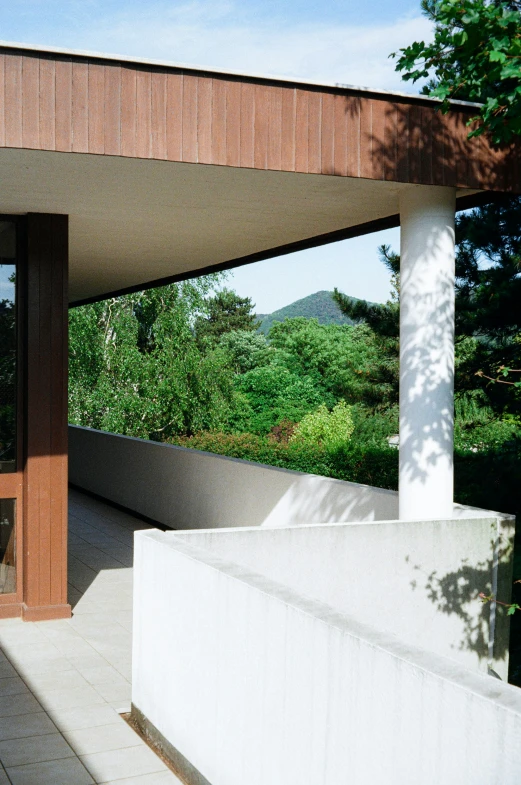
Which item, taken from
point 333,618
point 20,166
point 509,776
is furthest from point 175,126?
point 509,776

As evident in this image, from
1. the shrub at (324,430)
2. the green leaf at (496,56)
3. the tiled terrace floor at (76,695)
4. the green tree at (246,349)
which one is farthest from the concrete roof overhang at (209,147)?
the green tree at (246,349)

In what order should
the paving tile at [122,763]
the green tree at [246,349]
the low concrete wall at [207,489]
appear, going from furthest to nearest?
the green tree at [246,349]
the low concrete wall at [207,489]
the paving tile at [122,763]

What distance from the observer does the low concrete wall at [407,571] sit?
4969 millimetres

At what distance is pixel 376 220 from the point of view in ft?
22.4

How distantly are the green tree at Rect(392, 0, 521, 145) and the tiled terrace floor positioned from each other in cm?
374

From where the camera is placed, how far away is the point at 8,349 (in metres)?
6.54

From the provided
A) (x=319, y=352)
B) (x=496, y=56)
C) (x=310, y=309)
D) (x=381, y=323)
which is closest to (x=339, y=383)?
(x=381, y=323)

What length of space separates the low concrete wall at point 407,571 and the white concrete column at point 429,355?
0.40 meters

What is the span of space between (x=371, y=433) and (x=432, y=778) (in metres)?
18.6

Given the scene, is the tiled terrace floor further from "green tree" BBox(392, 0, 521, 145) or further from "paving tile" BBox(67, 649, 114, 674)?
"green tree" BBox(392, 0, 521, 145)

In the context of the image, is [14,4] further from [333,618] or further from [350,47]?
[333,618]

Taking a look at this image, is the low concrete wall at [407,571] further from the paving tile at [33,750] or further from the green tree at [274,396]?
the green tree at [274,396]

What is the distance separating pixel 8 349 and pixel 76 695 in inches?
107

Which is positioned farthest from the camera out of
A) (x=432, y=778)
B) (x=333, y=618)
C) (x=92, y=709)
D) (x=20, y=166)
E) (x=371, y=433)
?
(x=371, y=433)
